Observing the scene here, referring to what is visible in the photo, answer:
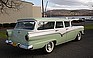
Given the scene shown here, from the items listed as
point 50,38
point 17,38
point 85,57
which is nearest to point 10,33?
point 17,38

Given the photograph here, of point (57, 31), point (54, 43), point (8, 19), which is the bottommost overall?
point (8, 19)

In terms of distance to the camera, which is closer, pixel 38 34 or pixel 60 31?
pixel 38 34

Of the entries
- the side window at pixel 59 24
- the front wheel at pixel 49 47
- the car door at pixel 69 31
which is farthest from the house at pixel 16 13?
the front wheel at pixel 49 47

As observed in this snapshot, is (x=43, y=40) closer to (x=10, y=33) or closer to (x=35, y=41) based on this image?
(x=35, y=41)

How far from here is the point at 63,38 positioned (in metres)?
9.51

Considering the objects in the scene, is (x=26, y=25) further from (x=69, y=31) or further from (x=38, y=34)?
(x=69, y=31)

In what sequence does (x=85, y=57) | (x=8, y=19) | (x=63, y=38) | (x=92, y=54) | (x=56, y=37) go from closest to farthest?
(x=85, y=57), (x=92, y=54), (x=56, y=37), (x=63, y=38), (x=8, y=19)

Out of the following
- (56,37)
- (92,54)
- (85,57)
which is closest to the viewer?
(85,57)

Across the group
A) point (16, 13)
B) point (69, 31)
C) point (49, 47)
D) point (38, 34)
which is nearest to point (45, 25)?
point (38, 34)

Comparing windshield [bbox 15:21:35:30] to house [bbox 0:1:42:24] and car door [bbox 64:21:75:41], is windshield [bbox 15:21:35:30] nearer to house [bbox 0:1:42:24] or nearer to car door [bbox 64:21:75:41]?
car door [bbox 64:21:75:41]

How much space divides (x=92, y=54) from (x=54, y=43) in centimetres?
188

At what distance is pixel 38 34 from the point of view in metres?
7.80

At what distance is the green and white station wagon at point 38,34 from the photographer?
763 centimetres

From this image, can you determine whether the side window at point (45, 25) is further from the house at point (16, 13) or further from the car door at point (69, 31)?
the house at point (16, 13)
